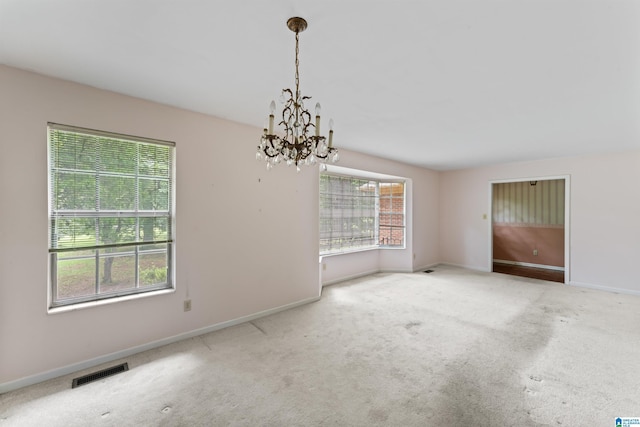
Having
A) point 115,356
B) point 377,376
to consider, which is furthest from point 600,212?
point 115,356

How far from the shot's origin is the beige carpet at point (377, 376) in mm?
1787

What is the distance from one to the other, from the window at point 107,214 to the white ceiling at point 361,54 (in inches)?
20.7

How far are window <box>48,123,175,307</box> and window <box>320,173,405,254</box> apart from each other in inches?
106

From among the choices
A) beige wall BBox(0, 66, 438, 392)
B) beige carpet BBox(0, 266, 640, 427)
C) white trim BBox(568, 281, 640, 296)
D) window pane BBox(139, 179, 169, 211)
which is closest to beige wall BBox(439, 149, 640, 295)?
white trim BBox(568, 281, 640, 296)

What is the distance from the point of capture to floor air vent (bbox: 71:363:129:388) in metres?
2.13

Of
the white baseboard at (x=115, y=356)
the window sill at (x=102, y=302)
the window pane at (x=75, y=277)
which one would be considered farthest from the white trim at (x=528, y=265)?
the window pane at (x=75, y=277)

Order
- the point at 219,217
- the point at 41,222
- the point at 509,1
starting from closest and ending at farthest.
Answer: the point at 509,1 → the point at 41,222 → the point at 219,217

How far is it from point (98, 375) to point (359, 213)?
4430 mm

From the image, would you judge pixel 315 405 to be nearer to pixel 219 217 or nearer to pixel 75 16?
pixel 219 217

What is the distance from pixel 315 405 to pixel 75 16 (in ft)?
8.92

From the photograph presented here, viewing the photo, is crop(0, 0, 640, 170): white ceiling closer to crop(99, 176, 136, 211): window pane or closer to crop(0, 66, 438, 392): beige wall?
crop(0, 66, 438, 392): beige wall

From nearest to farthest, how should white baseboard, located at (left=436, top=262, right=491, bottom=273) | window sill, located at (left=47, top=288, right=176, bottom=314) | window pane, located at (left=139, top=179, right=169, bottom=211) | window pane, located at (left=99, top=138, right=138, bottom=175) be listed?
window sill, located at (left=47, top=288, right=176, bottom=314)
window pane, located at (left=99, top=138, right=138, bottom=175)
window pane, located at (left=139, top=179, right=169, bottom=211)
white baseboard, located at (left=436, top=262, right=491, bottom=273)

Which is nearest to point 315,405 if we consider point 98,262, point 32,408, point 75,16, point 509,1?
point 32,408

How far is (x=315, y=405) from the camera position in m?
1.87
